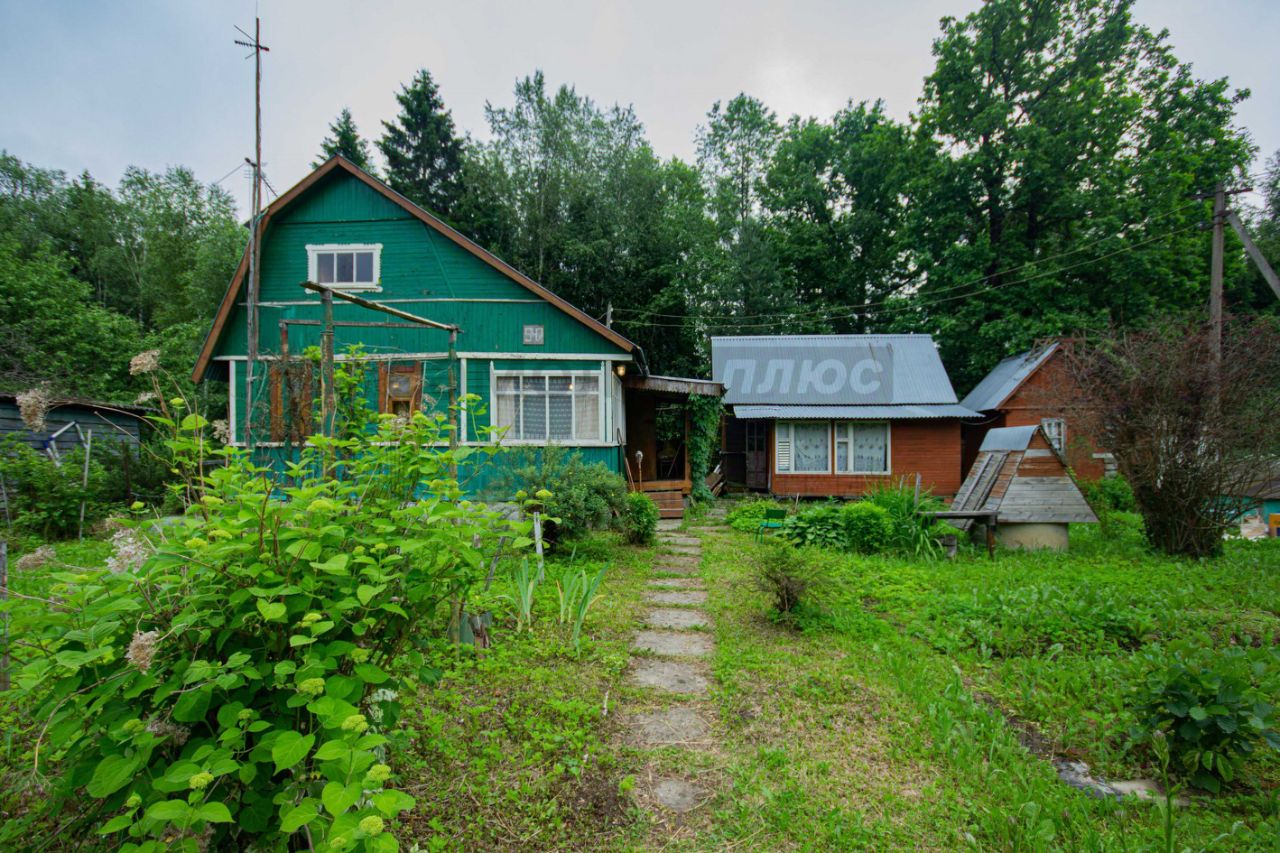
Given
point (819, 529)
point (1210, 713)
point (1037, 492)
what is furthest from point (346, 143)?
point (1210, 713)

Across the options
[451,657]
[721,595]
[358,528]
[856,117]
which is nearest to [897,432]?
[721,595]

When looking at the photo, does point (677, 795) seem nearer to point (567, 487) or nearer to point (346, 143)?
point (567, 487)

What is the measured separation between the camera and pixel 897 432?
1556cm

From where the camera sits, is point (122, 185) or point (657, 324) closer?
point (657, 324)

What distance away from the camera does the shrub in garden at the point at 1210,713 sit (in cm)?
253

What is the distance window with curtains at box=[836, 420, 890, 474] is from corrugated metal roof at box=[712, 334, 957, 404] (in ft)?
2.93

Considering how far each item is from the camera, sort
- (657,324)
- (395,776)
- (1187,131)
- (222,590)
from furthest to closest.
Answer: (657,324) < (1187,131) < (395,776) < (222,590)

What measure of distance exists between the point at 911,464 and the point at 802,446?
3.05 m

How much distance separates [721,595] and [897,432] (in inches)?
466

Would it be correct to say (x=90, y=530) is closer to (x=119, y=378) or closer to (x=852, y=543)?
(x=852, y=543)

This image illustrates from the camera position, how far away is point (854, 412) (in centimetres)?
1530

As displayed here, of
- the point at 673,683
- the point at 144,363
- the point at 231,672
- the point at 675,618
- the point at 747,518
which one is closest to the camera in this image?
the point at 231,672

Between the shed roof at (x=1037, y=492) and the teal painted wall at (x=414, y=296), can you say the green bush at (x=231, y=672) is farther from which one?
the teal painted wall at (x=414, y=296)

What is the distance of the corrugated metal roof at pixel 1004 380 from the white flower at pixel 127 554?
1897cm
